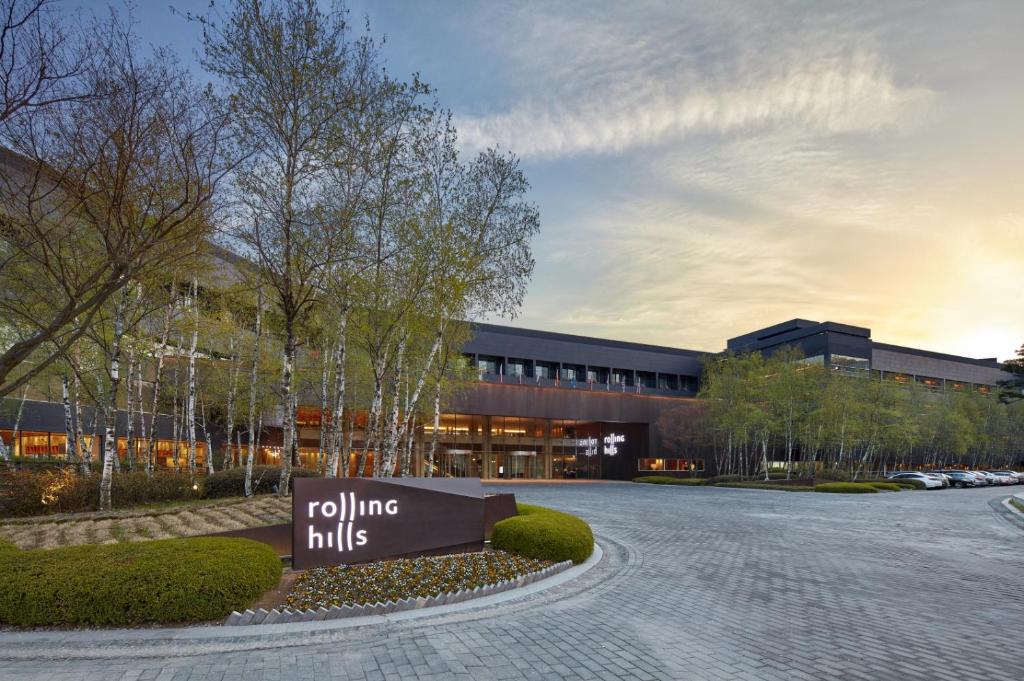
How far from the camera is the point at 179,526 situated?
12898 millimetres

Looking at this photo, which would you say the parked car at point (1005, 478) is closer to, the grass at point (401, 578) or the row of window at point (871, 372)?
the row of window at point (871, 372)

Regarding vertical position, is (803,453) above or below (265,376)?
below

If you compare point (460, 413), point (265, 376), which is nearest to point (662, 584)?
point (265, 376)

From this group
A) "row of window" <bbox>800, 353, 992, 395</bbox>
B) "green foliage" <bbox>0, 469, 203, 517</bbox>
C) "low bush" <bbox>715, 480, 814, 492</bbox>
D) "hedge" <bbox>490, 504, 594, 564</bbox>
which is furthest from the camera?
"row of window" <bbox>800, 353, 992, 395</bbox>

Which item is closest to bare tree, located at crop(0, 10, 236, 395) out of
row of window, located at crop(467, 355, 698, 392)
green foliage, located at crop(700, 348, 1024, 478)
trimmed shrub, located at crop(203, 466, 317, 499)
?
trimmed shrub, located at crop(203, 466, 317, 499)

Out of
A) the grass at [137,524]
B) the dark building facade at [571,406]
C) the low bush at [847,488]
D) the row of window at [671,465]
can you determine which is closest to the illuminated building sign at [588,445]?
the dark building facade at [571,406]

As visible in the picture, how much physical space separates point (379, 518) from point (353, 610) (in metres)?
3.09

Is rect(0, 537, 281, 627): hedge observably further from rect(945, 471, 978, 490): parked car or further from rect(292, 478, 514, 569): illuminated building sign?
rect(945, 471, 978, 490): parked car

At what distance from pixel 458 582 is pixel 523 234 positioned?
47.8 feet

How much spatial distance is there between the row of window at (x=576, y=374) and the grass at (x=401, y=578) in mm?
52781

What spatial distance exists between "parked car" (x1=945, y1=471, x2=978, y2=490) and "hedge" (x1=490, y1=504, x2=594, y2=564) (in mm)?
53712

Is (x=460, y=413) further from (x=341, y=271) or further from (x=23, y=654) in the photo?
(x=23, y=654)

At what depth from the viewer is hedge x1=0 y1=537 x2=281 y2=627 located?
725 cm

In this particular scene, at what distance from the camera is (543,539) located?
41.0 feet
